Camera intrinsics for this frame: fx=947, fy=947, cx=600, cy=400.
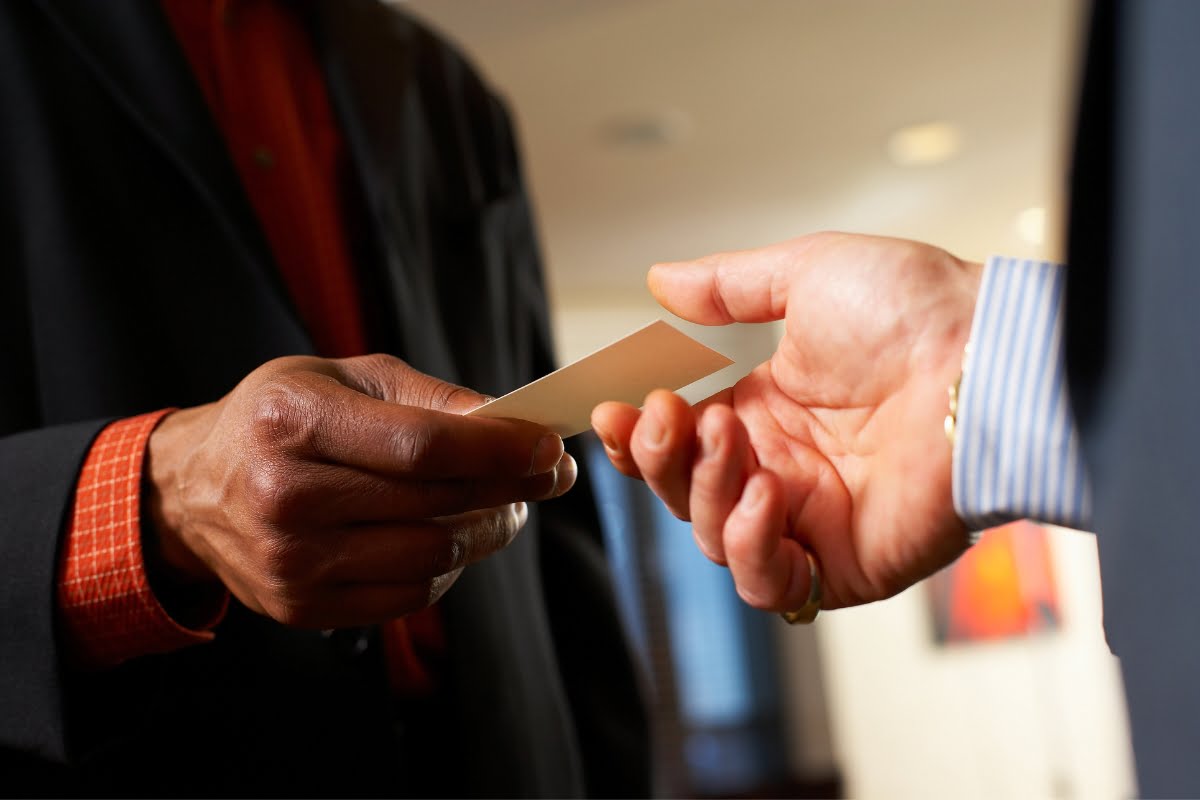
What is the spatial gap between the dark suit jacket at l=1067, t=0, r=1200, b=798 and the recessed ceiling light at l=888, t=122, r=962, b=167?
3714 millimetres

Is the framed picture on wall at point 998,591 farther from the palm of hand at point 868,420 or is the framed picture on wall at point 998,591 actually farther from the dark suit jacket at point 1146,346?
the dark suit jacket at point 1146,346

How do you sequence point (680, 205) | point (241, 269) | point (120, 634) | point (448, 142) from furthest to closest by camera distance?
1. point (680, 205)
2. point (448, 142)
3. point (241, 269)
4. point (120, 634)

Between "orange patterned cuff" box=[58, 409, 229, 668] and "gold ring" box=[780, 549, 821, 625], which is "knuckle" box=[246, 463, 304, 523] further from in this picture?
"gold ring" box=[780, 549, 821, 625]

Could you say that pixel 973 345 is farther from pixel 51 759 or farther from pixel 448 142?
pixel 448 142

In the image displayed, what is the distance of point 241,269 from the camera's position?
0.82m

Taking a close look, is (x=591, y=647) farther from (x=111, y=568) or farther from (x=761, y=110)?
(x=761, y=110)


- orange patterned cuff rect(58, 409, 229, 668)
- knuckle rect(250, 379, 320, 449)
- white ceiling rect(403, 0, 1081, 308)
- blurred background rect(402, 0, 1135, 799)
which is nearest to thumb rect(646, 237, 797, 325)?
knuckle rect(250, 379, 320, 449)

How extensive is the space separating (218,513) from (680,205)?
12.9 feet

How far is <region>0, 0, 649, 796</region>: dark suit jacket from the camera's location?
61 cm

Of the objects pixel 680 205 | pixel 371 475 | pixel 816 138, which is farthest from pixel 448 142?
pixel 680 205

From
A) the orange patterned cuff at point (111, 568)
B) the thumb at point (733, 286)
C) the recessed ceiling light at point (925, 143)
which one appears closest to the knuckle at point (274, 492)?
the orange patterned cuff at point (111, 568)

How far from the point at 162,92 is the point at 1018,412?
2.43ft

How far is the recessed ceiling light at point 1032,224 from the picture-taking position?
4531 millimetres

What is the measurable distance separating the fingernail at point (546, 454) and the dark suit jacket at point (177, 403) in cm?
29
